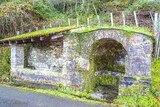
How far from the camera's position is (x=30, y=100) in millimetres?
11898

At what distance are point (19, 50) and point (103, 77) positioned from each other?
16.3ft

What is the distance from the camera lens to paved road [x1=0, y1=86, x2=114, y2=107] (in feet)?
36.5

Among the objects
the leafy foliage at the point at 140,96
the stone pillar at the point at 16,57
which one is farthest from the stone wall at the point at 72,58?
the leafy foliage at the point at 140,96

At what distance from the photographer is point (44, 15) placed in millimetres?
22672

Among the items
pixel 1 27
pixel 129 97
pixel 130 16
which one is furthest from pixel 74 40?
pixel 1 27

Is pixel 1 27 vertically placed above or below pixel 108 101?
above

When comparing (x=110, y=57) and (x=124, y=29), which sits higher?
(x=124, y=29)

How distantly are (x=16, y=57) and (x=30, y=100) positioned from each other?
495 centimetres

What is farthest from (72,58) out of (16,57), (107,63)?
(16,57)

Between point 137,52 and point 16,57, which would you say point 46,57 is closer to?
point 16,57

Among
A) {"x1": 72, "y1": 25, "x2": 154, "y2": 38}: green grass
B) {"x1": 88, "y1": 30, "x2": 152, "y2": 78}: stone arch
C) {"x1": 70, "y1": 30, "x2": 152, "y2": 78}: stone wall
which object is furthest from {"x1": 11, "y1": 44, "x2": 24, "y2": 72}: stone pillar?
{"x1": 88, "y1": 30, "x2": 152, "y2": 78}: stone arch

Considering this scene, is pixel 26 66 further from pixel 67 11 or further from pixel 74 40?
pixel 67 11

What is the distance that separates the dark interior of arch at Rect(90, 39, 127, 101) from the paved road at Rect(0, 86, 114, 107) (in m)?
2.69

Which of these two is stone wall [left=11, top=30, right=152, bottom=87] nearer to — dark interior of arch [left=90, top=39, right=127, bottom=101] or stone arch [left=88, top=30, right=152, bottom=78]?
stone arch [left=88, top=30, right=152, bottom=78]
